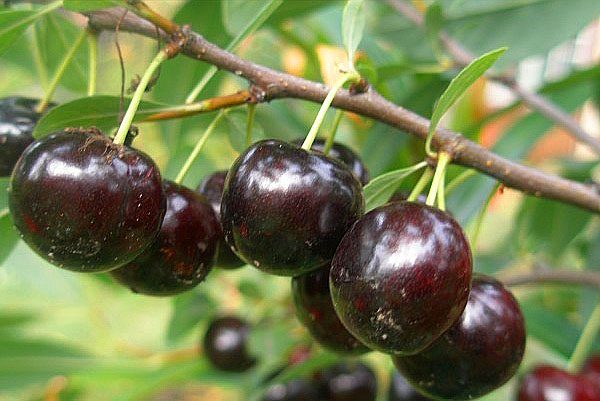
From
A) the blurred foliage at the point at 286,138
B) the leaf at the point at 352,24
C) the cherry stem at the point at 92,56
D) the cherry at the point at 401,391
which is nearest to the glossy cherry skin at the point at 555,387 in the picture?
the cherry at the point at 401,391

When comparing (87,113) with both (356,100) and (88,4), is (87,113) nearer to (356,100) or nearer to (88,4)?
(88,4)

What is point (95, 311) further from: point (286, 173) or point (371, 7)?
point (286, 173)

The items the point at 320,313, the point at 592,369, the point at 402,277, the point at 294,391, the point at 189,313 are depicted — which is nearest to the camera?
the point at 402,277

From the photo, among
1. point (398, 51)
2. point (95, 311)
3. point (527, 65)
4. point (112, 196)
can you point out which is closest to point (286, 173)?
point (112, 196)

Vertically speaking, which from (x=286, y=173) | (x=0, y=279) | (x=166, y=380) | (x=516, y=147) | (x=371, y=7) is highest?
(x=286, y=173)

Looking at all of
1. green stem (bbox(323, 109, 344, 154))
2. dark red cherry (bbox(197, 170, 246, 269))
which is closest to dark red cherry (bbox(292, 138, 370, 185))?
green stem (bbox(323, 109, 344, 154))

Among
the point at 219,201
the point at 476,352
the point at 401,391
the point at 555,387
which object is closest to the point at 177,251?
the point at 219,201

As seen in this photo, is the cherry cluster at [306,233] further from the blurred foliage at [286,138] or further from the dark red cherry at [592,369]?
the dark red cherry at [592,369]

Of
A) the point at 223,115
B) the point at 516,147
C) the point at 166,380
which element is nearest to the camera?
the point at 223,115
